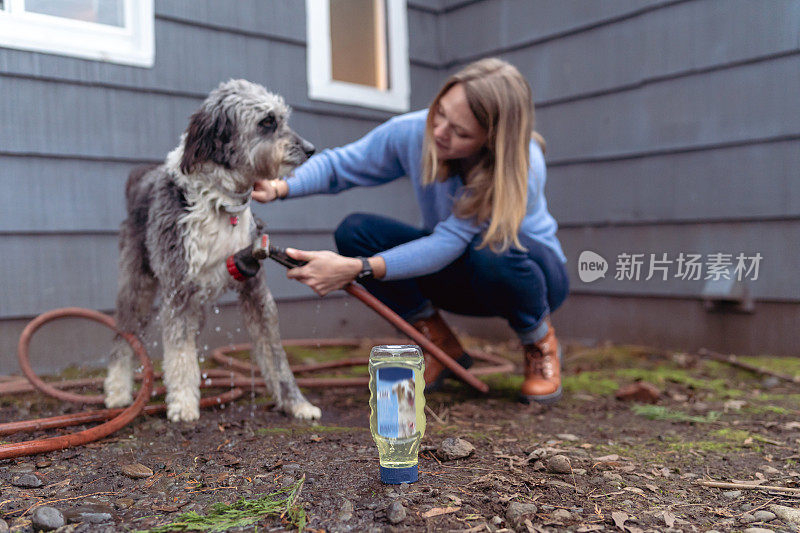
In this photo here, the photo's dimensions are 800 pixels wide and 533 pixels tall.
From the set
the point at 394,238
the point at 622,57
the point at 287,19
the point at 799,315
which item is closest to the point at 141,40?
the point at 287,19

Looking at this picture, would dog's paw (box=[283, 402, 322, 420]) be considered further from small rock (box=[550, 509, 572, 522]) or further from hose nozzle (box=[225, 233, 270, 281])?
small rock (box=[550, 509, 572, 522])

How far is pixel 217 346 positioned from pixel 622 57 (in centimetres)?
332

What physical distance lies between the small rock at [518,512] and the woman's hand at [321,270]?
1.22 meters

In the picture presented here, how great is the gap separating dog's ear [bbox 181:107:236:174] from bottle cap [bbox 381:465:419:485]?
4.82 ft

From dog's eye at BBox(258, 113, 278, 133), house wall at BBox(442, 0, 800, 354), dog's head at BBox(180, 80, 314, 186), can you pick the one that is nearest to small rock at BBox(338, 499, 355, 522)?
dog's head at BBox(180, 80, 314, 186)

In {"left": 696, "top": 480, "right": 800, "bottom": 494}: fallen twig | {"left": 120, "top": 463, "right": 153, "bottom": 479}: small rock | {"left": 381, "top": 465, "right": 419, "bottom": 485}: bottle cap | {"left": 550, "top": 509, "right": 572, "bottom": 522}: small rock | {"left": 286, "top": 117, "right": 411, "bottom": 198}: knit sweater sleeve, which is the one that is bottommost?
{"left": 696, "top": 480, "right": 800, "bottom": 494}: fallen twig

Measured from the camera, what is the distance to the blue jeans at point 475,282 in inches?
114

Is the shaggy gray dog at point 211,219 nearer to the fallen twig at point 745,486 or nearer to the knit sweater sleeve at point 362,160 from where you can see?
the knit sweater sleeve at point 362,160

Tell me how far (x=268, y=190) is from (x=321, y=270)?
1.66 ft

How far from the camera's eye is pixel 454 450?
2068 mm

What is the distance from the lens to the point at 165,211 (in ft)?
8.55

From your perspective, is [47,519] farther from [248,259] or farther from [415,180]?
[415,180]

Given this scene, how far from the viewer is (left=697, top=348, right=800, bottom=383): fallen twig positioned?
336cm

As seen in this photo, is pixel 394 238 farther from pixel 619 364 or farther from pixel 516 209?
pixel 619 364
